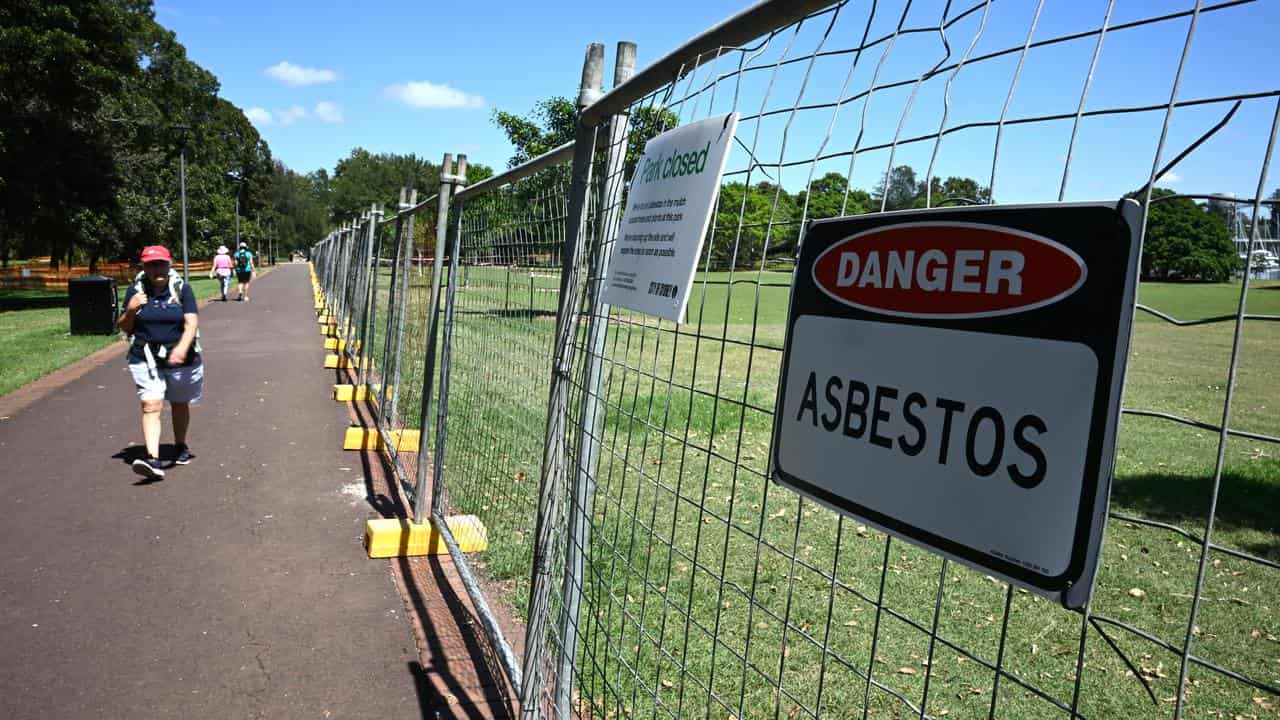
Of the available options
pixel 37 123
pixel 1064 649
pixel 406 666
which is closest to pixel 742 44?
pixel 406 666

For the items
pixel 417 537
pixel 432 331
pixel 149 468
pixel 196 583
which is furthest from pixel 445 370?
pixel 149 468

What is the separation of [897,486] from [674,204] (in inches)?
36.3

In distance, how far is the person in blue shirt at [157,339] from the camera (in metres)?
6.63

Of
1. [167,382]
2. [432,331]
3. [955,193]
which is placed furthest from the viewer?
[167,382]

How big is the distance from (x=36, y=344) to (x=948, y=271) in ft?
54.6

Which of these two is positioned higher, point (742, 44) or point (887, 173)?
point (742, 44)

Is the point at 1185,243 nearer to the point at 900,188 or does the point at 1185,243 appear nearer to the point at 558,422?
the point at 900,188

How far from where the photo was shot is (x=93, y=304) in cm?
1519

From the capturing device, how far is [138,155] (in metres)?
31.0

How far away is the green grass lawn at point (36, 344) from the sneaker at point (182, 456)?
14.5 feet

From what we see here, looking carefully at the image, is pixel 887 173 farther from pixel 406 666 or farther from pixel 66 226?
pixel 66 226

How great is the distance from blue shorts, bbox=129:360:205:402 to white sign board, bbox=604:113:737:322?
577 cm

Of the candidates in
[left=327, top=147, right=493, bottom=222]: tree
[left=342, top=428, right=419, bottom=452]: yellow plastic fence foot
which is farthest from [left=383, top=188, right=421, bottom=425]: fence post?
[left=327, top=147, right=493, bottom=222]: tree

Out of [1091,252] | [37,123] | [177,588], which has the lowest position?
[177,588]
